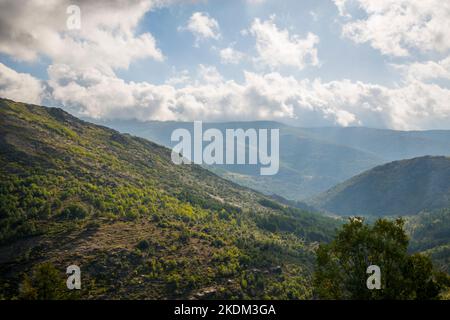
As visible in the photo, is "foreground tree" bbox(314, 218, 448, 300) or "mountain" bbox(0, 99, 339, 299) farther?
"mountain" bbox(0, 99, 339, 299)

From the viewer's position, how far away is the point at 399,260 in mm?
45844

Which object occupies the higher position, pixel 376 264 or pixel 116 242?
pixel 376 264

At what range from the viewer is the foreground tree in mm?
44575

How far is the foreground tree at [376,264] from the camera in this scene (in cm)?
4458

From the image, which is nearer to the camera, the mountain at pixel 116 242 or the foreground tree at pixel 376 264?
the foreground tree at pixel 376 264

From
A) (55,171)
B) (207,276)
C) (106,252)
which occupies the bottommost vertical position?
(207,276)

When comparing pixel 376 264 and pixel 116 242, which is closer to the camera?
pixel 376 264

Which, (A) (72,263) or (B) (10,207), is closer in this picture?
(A) (72,263)

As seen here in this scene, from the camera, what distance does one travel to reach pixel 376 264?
46094mm
